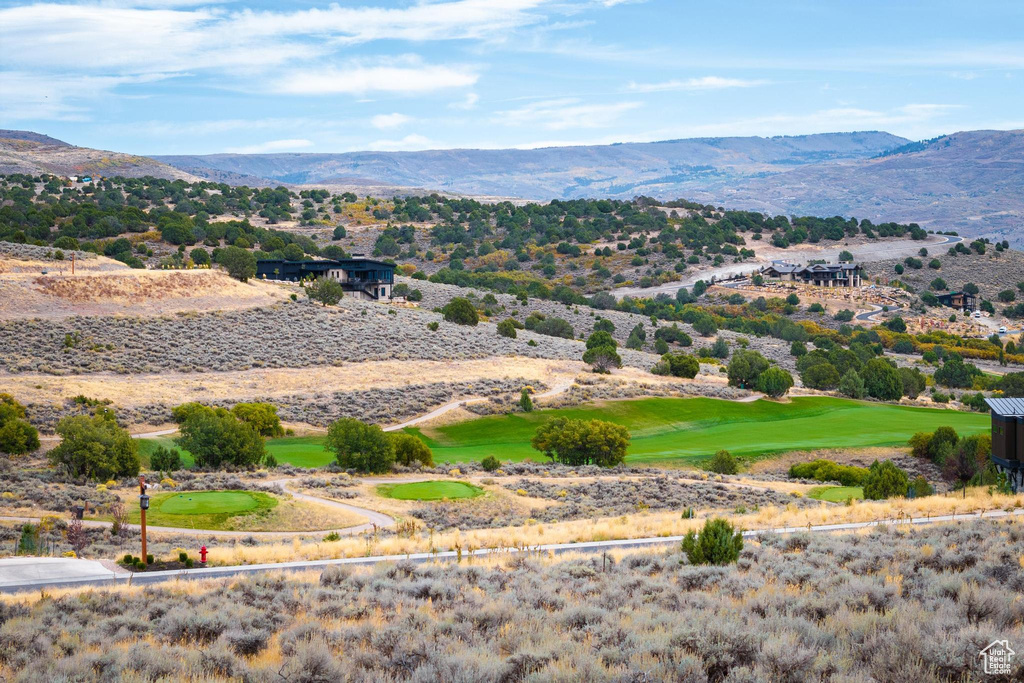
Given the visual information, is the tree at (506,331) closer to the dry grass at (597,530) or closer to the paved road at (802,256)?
the dry grass at (597,530)

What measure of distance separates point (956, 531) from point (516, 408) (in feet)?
124

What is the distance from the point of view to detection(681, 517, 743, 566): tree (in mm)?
17616

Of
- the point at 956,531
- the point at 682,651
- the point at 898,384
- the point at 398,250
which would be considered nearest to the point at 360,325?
the point at 898,384

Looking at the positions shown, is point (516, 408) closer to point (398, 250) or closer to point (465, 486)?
point (465, 486)

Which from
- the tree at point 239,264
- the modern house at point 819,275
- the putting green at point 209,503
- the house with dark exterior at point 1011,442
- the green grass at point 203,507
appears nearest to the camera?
the green grass at point 203,507

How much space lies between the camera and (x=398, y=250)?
146m

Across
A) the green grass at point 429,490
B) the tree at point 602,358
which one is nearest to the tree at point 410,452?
the green grass at point 429,490

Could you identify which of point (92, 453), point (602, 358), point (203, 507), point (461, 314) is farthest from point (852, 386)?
point (92, 453)

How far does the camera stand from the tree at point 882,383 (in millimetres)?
66000

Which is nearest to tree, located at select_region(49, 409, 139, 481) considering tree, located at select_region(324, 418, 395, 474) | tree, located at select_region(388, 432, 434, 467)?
tree, located at select_region(324, 418, 395, 474)

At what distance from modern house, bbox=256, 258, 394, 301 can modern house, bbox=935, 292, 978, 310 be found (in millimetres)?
78156

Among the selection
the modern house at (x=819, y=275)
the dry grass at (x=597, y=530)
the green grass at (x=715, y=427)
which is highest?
the modern house at (x=819, y=275)

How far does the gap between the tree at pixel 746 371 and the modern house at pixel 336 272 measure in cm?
3661

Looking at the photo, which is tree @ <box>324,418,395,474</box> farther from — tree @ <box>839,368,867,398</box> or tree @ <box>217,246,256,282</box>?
tree @ <box>217,246,256,282</box>
